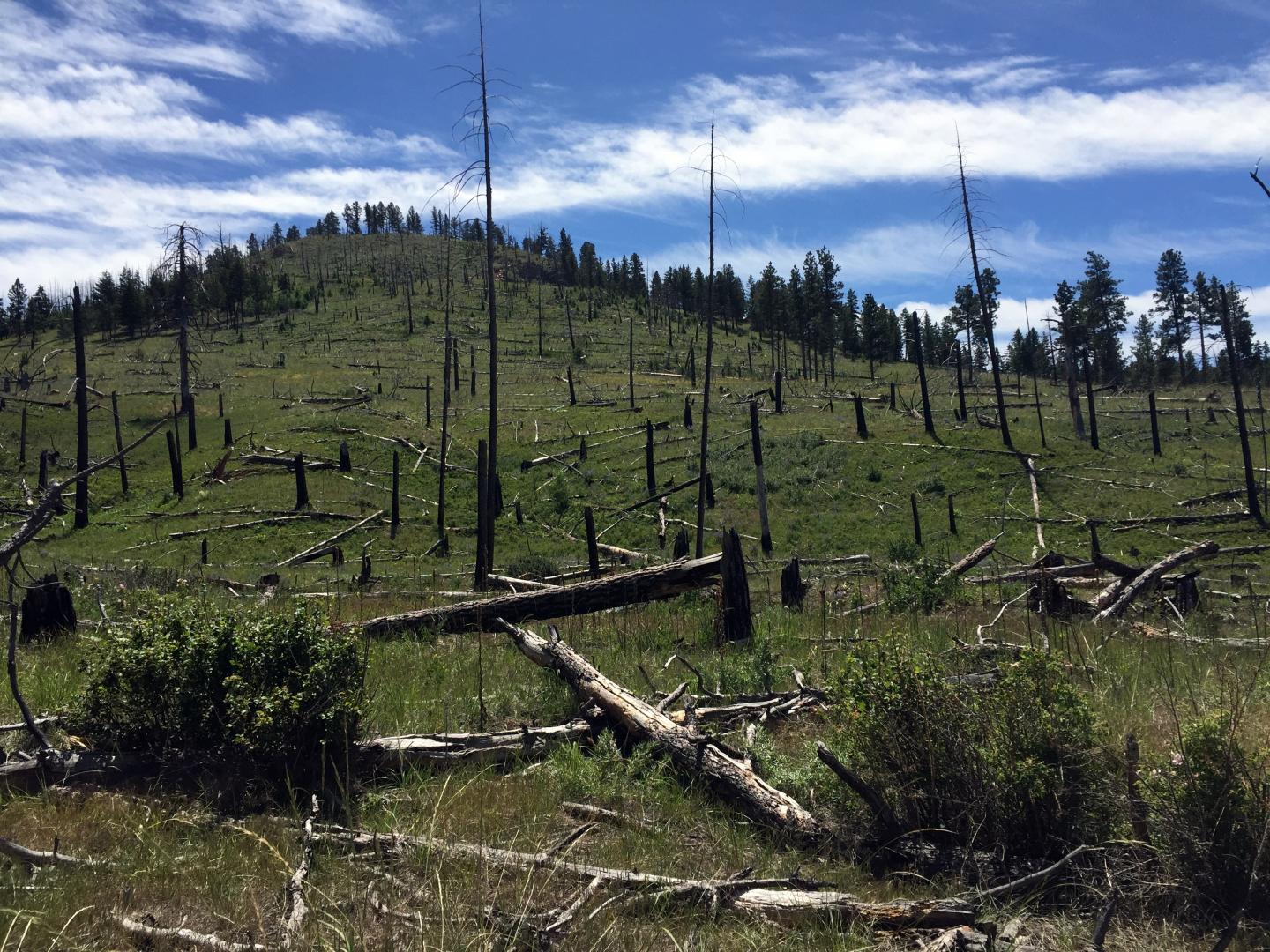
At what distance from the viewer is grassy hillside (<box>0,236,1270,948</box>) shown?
4.07m

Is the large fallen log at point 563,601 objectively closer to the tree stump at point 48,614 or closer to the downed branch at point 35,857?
the tree stump at point 48,614

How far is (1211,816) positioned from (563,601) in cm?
729

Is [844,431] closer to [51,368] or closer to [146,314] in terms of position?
[51,368]

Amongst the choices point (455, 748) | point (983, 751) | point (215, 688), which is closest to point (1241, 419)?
point (983, 751)

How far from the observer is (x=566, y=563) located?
2308 centimetres

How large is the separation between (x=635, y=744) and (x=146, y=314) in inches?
4093

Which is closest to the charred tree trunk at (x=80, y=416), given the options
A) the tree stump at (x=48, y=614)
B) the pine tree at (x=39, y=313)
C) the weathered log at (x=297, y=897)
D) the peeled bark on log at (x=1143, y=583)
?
the tree stump at (x=48, y=614)

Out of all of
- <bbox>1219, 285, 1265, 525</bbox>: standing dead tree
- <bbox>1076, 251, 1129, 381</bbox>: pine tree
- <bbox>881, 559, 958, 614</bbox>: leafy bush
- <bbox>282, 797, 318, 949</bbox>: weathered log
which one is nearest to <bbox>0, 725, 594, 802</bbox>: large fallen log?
<bbox>282, 797, 318, 949</bbox>: weathered log

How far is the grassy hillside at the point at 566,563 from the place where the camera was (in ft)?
13.4

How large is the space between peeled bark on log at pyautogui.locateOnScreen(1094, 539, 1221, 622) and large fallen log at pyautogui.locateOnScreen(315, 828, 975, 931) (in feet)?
25.2

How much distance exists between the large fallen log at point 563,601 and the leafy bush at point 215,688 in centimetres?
374

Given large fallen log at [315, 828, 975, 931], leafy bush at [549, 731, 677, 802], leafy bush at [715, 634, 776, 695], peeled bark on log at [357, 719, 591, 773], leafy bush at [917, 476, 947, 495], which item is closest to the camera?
large fallen log at [315, 828, 975, 931]

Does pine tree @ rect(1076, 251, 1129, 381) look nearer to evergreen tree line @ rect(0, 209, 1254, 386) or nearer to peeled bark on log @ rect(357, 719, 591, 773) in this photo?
evergreen tree line @ rect(0, 209, 1254, 386)

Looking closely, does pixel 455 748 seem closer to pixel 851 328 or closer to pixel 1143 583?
pixel 1143 583
